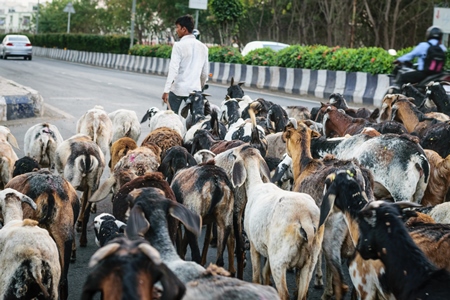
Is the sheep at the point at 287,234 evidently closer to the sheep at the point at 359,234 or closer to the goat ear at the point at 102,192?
the sheep at the point at 359,234

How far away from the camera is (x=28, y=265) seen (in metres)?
5.62

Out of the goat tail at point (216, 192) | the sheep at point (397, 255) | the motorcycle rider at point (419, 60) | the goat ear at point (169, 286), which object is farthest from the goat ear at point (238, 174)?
the motorcycle rider at point (419, 60)

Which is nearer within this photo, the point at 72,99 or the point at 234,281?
the point at 234,281

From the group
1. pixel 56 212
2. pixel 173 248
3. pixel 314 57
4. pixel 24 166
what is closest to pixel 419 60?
pixel 314 57

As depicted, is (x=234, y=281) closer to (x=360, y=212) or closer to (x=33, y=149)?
(x=360, y=212)

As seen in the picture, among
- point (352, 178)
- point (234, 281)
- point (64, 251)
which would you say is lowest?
point (64, 251)

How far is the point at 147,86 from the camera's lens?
27.1 m

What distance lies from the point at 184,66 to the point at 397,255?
8.03 metres

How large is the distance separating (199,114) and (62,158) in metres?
3.28

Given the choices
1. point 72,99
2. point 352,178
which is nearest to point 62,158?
point 352,178

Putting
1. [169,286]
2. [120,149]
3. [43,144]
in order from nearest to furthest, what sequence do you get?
[169,286] < [120,149] < [43,144]

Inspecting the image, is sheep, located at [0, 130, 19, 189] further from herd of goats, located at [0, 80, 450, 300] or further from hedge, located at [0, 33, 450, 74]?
hedge, located at [0, 33, 450, 74]

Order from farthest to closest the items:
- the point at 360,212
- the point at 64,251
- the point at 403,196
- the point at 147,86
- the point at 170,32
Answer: the point at 170,32, the point at 147,86, the point at 403,196, the point at 64,251, the point at 360,212

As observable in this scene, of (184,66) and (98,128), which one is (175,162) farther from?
(184,66)
